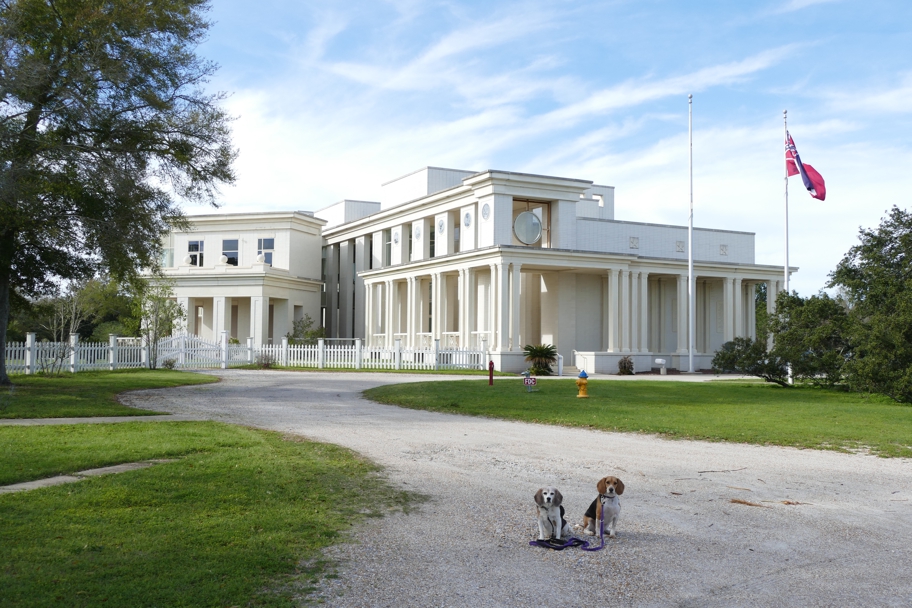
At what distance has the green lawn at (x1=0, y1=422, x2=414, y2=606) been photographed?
16.4 ft

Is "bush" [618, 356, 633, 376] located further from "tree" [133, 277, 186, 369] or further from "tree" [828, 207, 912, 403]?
"tree" [133, 277, 186, 369]

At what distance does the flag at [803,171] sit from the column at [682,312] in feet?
39.0

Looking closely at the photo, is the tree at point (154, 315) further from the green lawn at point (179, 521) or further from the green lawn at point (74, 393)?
the green lawn at point (179, 521)

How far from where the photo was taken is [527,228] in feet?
129

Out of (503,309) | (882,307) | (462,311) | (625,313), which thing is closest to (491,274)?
(503,309)

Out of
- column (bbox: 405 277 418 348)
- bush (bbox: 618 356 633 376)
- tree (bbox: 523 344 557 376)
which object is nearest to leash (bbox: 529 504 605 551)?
tree (bbox: 523 344 557 376)

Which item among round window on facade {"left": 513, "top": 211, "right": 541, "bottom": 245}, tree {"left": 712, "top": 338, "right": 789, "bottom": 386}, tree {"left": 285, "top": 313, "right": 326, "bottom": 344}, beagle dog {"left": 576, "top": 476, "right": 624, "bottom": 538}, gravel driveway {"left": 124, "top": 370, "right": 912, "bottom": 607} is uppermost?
round window on facade {"left": 513, "top": 211, "right": 541, "bottom": 245}

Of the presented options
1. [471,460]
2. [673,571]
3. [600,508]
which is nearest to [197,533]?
[600,508]

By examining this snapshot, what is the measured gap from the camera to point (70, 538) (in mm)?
5977

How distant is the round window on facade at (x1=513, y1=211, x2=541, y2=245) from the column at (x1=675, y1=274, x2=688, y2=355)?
28.6ft

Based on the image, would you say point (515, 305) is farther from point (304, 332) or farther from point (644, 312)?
point (304, 332)

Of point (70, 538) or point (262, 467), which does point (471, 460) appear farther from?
point (70, 538)

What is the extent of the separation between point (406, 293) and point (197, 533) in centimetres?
4203

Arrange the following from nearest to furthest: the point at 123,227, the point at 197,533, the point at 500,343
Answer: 1. the point at 197,533
2. the point at 123,227
3. the point at 500,343
